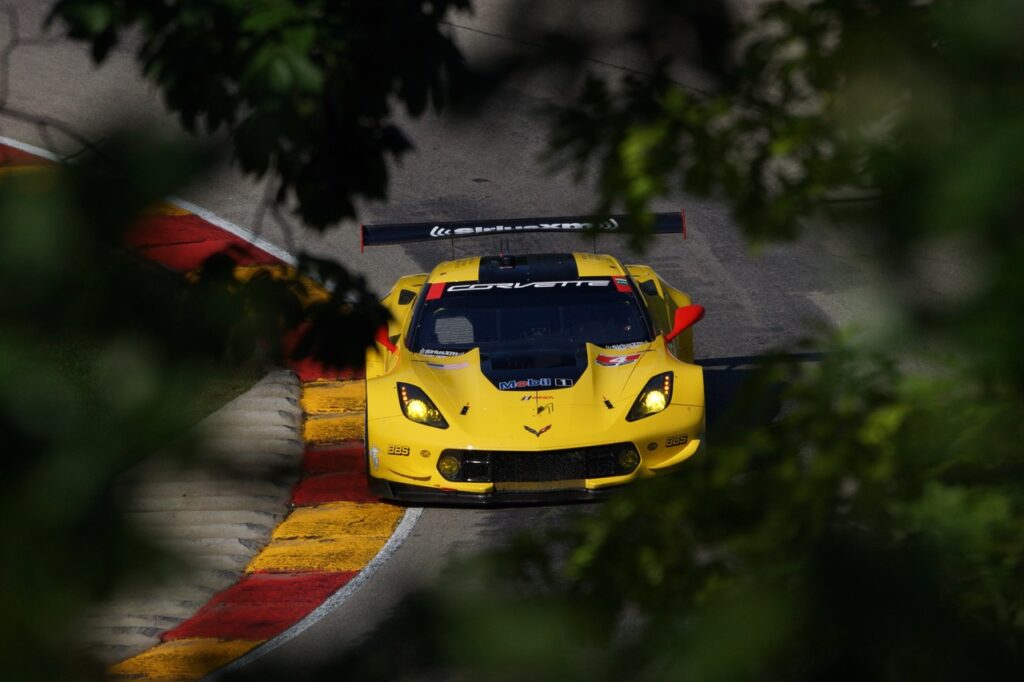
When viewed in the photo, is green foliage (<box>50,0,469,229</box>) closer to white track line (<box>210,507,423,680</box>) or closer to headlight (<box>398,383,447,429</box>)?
white track line (<box>210,507,423,680</box>)

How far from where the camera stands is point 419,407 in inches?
369

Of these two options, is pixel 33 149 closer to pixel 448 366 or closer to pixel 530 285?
pixel 448 366

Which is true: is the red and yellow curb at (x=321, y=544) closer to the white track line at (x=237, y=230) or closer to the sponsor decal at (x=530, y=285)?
the sponsor decal at (x=530, y=285)

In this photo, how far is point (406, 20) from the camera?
2.21 meters

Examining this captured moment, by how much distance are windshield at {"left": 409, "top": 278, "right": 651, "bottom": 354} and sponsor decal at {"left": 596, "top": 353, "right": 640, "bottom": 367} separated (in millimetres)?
244

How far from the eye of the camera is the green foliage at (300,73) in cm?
Result: 190

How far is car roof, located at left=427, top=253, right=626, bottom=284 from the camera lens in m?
10.4

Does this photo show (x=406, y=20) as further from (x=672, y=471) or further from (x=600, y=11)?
(x=672, y=471)

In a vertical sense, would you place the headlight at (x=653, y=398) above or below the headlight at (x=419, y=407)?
above

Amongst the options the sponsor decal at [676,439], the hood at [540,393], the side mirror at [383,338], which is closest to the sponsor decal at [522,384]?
the hood at [540,393]

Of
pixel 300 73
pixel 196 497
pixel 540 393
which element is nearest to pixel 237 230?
pixel 300 73

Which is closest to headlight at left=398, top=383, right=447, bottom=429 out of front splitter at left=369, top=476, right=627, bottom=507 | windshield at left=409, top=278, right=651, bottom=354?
front splitter at left=369, top=476, right=627, bottom=507

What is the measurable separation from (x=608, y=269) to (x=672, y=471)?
8.57 m

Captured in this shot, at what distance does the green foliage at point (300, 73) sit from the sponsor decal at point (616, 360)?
24.0ft
